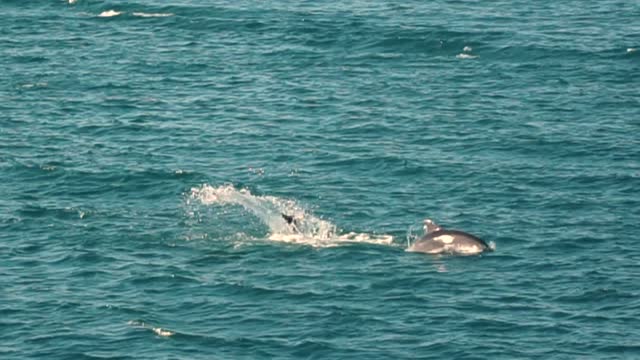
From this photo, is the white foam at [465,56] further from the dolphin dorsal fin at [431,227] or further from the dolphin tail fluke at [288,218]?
the dolphin dorsal fin at [431,227]

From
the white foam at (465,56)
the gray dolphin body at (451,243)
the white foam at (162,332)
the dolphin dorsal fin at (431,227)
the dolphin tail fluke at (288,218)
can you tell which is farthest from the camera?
the white foam at (465,56)

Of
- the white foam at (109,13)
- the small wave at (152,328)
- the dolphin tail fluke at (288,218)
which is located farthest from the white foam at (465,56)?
the small wave at (152,328)

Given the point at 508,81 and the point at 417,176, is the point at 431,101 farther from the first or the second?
the point at 417,176

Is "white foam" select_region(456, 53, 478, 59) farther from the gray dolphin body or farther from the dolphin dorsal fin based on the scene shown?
the gray dolphin body

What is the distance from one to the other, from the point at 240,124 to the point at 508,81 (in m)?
18.3

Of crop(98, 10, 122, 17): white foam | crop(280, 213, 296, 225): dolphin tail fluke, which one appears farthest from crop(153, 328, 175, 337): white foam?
crop(98, 10, 122, 17): white foam

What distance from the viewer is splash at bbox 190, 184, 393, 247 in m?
76.4

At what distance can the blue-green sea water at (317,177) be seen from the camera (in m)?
66.2

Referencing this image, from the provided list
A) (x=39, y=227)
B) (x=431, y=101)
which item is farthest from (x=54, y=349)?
(x=431, y=101)

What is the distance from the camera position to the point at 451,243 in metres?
73.7

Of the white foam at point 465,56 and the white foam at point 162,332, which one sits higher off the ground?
the white foam at point 465,56

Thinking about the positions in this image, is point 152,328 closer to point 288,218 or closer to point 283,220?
point 288,218

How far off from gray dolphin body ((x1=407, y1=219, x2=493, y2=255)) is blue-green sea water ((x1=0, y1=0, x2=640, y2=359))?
0.46 meters

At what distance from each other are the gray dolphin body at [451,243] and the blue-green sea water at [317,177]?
0.46 meters
